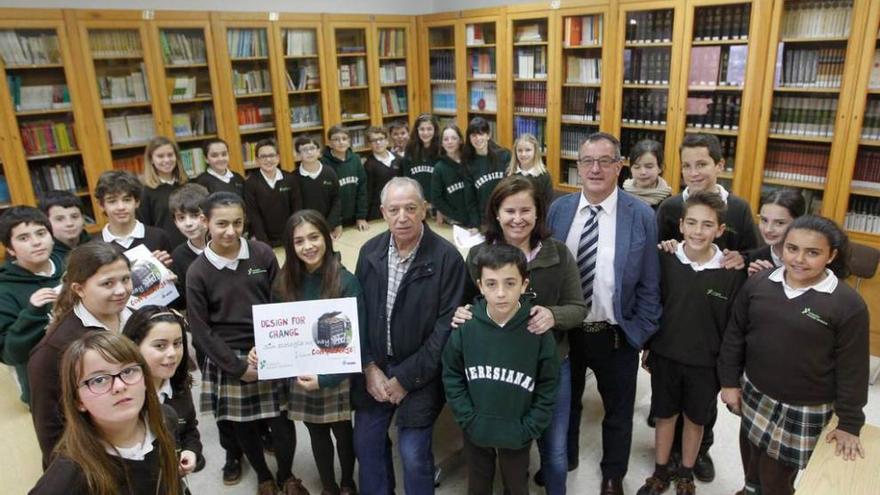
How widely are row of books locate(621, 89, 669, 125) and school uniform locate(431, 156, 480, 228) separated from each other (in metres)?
2.02

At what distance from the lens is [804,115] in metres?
4.40

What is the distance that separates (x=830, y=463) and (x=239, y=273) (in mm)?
2266

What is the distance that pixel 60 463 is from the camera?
128 cm

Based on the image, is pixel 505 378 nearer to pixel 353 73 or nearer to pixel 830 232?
pixel 830 232

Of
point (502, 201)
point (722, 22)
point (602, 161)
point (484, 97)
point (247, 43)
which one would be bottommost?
point (502, 201)

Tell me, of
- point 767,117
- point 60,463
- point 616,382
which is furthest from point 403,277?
point 767,117

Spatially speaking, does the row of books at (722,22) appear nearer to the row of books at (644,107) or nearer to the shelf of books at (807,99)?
the shelf of books at (807,99)

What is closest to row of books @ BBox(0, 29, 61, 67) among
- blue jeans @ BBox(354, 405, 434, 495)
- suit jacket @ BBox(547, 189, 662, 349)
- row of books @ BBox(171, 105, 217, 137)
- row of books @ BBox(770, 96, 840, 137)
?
row of books @ BBox(171, 105, 217, 137)

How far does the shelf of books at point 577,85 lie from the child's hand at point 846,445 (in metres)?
4.02

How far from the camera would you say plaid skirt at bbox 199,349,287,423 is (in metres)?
2.37

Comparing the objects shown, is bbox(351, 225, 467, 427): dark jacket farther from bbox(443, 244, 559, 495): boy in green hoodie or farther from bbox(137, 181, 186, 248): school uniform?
bbox(137, 181, 186, 248): school uniform

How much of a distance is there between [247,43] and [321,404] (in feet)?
14.5

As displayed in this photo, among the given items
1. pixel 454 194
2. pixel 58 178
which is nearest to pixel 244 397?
pixel 454 194

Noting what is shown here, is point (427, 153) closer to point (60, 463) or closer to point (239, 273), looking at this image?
point (239, 273)
